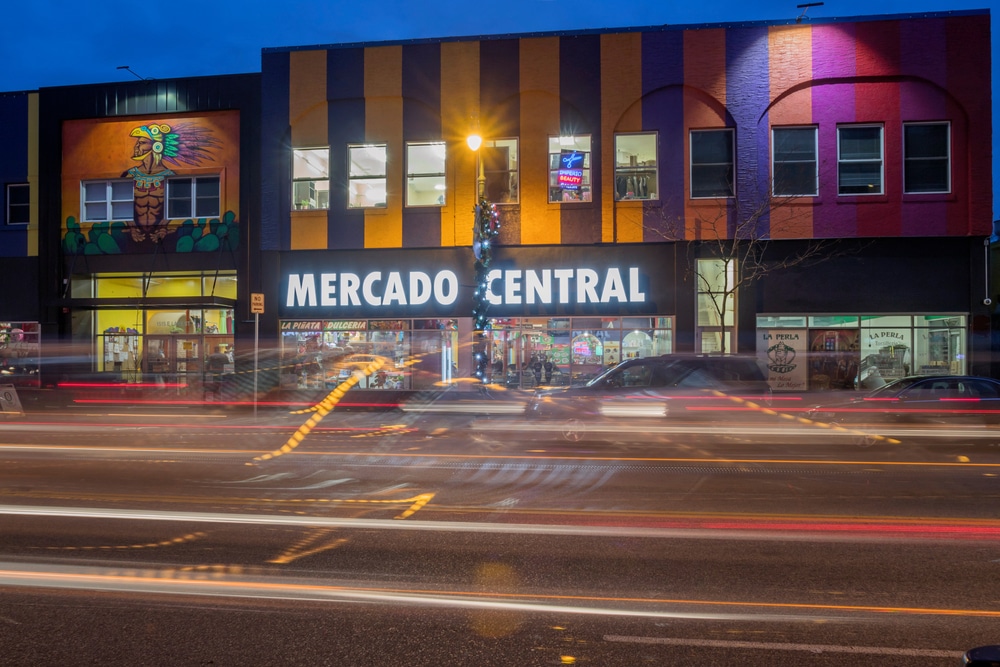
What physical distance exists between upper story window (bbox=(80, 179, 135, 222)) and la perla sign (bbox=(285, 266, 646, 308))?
678 cm

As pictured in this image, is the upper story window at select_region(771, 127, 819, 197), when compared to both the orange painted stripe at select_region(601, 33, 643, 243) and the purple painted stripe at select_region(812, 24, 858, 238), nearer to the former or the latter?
the purple painted stripe at select_region(812, 24, 858, 238)

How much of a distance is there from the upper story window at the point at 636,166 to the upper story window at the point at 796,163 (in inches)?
140

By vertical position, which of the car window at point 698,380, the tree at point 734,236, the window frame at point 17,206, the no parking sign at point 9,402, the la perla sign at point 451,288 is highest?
the window frame at point 17,206

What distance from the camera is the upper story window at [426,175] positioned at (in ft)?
77.0

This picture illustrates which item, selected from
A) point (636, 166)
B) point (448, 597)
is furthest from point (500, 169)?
point (448, 597)

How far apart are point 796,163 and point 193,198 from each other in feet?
64.2

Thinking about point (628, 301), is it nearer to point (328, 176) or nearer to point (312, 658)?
point (328, 176)

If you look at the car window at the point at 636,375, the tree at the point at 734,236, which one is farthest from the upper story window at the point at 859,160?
the car window at the point at 636,375

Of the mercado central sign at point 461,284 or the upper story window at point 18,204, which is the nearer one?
the mercado central sign at point 461,284

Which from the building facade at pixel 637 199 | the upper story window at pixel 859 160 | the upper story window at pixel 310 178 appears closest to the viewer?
the building facade at pixel 637 199

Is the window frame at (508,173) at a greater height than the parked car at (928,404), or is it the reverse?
the window frame at (508,173)

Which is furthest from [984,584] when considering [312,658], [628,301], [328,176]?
[328,176]

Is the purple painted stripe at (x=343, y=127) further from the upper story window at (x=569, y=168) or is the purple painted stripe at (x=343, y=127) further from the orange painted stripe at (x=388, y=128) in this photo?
the upper story window at (x=569, y=168)

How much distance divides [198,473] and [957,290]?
21.0 m
